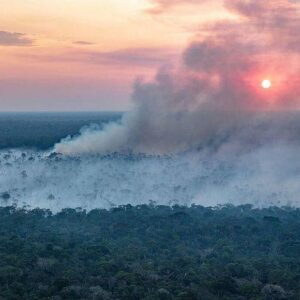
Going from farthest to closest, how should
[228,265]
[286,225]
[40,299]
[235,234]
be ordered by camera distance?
[286,225], [235,234], [228,265], [40,299]

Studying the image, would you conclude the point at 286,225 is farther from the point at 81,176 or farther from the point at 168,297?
the point at 81,176

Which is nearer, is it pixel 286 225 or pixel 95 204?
pixel 286 225

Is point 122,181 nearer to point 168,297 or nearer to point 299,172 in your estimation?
point 299,172

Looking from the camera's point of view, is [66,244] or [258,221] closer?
[66,244]

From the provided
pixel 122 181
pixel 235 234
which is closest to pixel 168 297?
pixel 235 234

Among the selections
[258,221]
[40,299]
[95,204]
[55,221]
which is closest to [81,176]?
[95,204]

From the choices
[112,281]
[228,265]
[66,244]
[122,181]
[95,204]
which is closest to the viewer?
[112,281]
